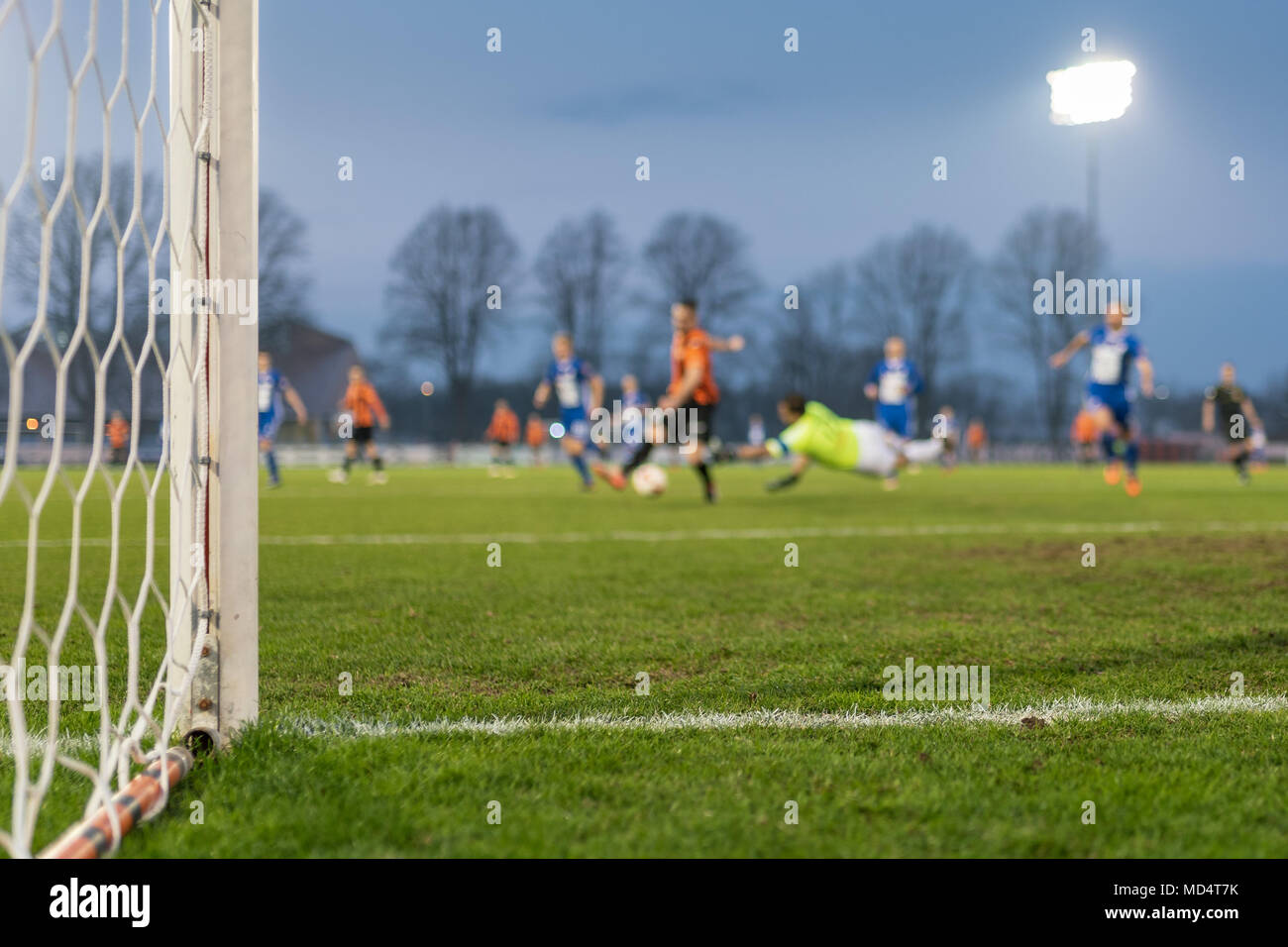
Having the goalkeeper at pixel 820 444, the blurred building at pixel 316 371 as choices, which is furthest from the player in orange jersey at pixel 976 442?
the goalkeeper at pixel 820 444

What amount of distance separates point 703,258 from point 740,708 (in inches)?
1876

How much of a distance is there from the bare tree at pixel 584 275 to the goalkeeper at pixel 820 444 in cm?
3552

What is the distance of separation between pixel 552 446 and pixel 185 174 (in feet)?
140

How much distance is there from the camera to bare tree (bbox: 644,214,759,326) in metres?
49.0

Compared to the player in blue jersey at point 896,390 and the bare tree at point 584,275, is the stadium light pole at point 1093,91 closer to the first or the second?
the player in blue jersey at point 896,390

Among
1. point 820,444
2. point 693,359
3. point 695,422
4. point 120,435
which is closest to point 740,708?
point 120,435

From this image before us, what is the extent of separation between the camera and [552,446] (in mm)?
44906

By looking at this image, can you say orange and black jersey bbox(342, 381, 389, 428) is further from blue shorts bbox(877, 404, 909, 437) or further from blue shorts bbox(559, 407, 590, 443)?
blue shorts bbox(877, 404, 909, 437)

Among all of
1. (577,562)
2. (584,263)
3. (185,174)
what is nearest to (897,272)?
(584,263)

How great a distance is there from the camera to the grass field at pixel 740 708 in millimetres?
1981

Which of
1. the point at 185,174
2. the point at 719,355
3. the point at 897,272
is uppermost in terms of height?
the point at 897,272

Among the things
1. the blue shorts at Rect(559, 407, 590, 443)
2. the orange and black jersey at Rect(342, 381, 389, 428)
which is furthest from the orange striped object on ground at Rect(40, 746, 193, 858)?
the orange and black jersey at Rect(342, 381, 389, 428)
